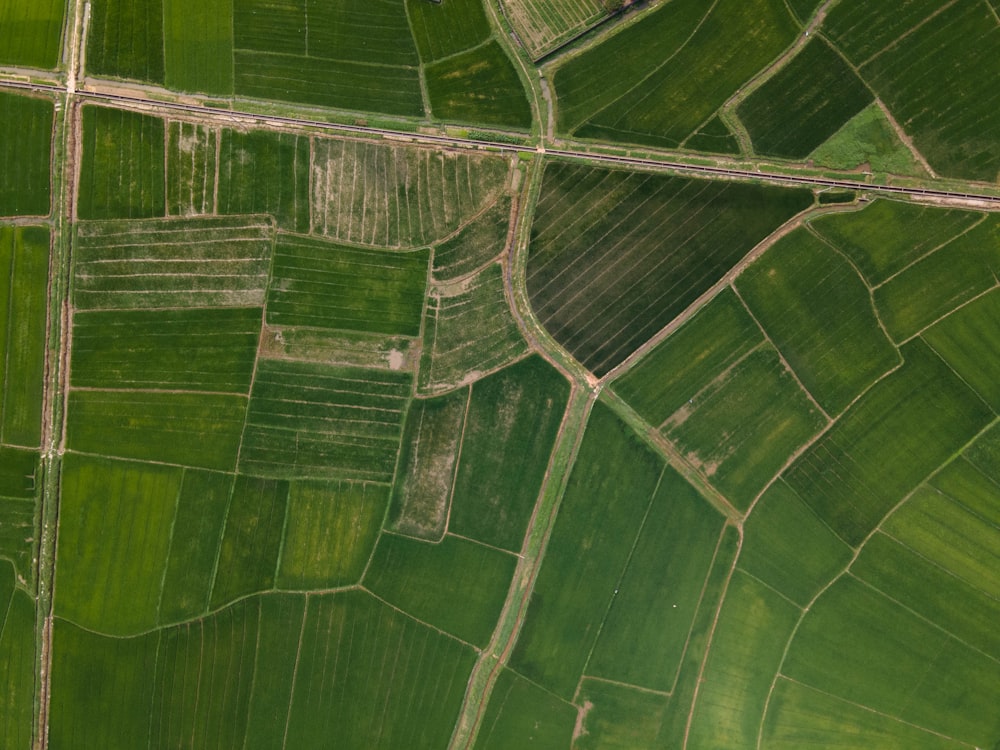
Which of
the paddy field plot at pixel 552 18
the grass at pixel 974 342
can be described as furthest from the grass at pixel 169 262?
the grass at pixel 974 342

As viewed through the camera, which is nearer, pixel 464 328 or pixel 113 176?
pixel 113 176

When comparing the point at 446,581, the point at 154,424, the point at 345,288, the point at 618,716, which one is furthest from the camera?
the point at 618,716

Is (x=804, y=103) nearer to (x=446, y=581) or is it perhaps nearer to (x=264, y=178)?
(x=264, y=178)

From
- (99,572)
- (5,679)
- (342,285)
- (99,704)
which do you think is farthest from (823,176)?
(5,679)

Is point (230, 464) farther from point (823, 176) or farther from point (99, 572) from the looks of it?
point (823, 176)

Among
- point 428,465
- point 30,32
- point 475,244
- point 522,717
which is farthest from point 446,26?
point 522,717

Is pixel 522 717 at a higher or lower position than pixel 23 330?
lower

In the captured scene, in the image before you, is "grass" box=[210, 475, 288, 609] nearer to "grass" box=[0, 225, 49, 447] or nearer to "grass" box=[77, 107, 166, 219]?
"grass" box=[0, 225, 49, 447]
